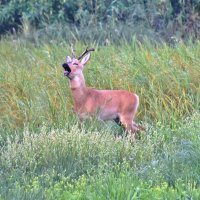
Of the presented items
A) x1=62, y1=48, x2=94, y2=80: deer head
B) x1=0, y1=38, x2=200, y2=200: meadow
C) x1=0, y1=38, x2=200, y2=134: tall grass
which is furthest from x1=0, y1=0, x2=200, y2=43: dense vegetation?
x1=62, y1=48, x2=94, y2=80: deer head

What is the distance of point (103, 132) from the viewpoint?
10453 millimetres

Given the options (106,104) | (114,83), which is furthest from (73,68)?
(114,83)

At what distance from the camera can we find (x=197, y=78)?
12.4 meters

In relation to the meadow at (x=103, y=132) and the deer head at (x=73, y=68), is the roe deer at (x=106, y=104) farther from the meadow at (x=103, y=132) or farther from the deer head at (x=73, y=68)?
the meadow at (x=103, y=132)

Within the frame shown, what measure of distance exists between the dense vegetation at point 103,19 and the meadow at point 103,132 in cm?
305

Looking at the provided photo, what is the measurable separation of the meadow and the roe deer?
0.17 meters

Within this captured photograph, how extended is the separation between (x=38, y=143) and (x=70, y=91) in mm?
2657

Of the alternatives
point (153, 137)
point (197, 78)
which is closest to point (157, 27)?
point (197, 78)

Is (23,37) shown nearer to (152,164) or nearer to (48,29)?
(48,29)

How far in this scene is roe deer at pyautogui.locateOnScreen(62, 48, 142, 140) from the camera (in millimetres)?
11336

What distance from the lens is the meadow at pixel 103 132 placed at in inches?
332

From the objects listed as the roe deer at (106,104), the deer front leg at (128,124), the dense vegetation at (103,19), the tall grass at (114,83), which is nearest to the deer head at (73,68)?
the roe deer at (106,104)

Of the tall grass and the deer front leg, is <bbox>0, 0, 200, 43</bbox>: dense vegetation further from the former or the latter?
the deer front leg

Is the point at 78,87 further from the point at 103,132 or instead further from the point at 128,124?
the point at 103,132
